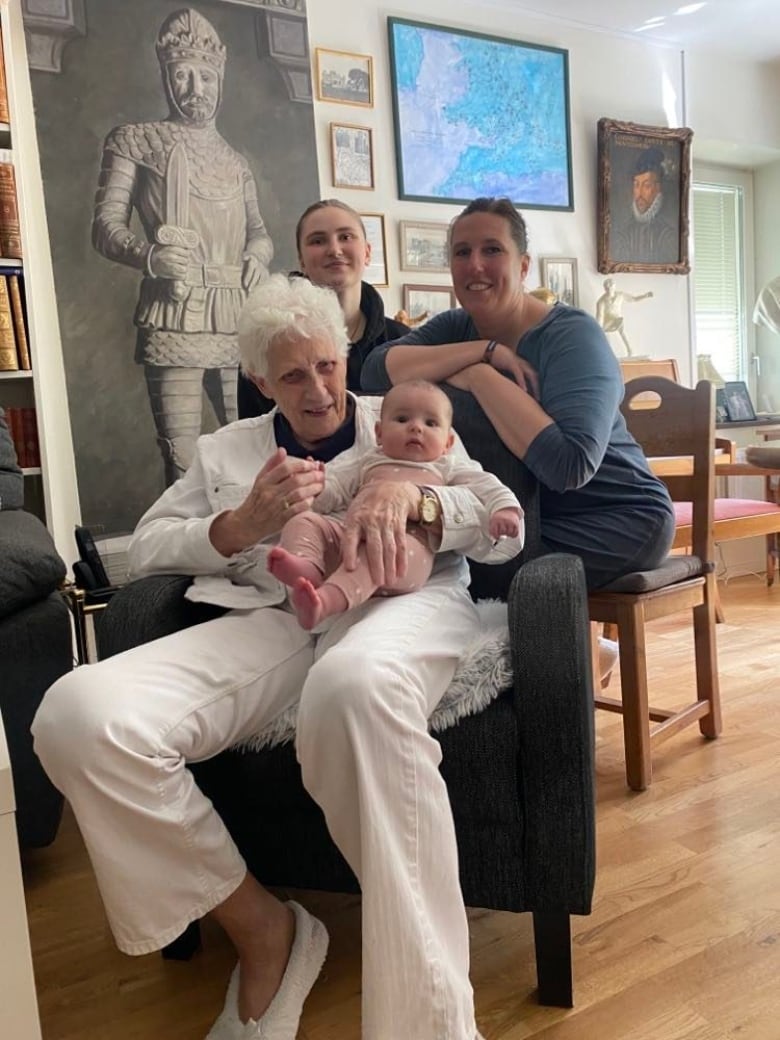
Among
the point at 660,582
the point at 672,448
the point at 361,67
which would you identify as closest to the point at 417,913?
the point at 660,582

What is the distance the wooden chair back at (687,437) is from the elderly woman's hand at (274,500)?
1.20 m

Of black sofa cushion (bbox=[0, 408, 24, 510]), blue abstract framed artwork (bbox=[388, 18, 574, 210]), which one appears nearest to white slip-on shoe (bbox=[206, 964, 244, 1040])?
black sofa cushion (bbox=[0, 408, 24, 510])

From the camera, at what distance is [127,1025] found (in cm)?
129

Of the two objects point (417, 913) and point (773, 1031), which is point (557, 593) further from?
point (773, 1031)

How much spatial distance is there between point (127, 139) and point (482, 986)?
106 inches

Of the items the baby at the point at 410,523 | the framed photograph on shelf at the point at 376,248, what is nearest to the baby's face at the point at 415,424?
the baby at the point at 410,523

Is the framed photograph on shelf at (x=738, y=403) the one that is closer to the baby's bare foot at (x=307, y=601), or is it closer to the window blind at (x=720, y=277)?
the window blind at (x=720, y=277)

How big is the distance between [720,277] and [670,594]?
130 inches

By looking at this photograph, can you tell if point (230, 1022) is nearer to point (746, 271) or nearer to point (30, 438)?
point (30, 438)

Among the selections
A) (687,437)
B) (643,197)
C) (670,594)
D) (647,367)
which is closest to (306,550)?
(670,594)

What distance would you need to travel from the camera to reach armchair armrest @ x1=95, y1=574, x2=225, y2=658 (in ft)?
4.56

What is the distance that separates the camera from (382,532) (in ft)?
4.18

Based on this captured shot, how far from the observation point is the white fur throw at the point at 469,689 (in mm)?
1216

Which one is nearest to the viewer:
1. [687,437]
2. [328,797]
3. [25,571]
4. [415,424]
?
[328,797]
